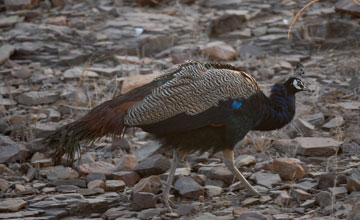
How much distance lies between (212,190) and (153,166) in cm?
63

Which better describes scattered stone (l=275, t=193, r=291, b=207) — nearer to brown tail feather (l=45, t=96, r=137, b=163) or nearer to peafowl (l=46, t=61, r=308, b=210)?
peafowl (l=46, t=61, r=308, b=210)

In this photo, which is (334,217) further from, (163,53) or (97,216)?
(163,53)

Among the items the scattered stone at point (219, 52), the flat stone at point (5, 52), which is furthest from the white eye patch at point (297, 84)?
the flat stone at point (5, 52)

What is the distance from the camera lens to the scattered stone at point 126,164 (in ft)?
16.4

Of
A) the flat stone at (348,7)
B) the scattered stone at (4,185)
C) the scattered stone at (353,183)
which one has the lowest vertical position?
the scattered stone at (4,185)

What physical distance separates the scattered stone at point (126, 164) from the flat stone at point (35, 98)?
214 centimetres


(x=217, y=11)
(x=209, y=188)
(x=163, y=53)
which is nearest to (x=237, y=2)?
(x=217, y=11)

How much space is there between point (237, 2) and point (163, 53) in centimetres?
215

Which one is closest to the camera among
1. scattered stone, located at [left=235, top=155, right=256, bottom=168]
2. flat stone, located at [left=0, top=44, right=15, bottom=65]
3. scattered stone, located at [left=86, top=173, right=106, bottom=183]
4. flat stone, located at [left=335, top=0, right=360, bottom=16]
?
scattered stone, located at [left=86, top=173, right=106, bottom=183]

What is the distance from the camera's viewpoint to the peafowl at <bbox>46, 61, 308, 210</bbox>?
4211 millimetres

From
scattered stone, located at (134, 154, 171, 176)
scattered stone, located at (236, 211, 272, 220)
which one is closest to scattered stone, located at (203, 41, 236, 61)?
scattered stone, located at (134, 154, 171, 176)

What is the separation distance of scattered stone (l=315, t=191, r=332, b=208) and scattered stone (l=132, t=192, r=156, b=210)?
130cm

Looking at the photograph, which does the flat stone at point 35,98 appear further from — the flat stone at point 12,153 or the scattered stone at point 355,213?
the scattered stone at point 355,213

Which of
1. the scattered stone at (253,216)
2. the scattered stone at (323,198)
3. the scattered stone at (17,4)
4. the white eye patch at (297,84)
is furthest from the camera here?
the scattered stone at (17,4)
